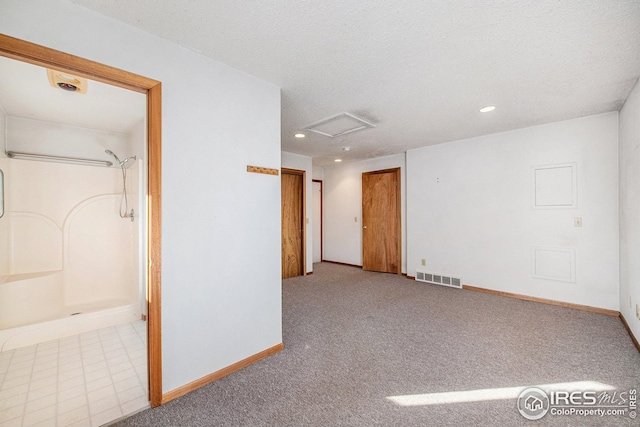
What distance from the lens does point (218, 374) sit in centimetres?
194

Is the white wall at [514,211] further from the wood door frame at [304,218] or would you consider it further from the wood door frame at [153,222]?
the wood door frame at [153,222]

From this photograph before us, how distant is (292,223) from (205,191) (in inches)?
131

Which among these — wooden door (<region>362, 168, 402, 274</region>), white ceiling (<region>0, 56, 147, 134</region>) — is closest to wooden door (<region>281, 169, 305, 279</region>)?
wooden door (<region>362, 168, 402, 274</region>)

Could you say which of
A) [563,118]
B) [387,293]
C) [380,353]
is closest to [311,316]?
[380,353]

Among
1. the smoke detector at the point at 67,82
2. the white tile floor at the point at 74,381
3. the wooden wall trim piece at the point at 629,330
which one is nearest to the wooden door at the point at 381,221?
the wooden wall trim piece at the point at 629,330

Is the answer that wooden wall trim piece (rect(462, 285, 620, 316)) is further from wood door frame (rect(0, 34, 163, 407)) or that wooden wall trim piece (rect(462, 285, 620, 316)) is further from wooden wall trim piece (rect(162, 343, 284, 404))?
wood door frame (rect(0, 34, 163, 407))

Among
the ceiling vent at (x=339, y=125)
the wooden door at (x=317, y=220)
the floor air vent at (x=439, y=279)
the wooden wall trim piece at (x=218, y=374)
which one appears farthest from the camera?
the wooden door at (x=317, y=220)

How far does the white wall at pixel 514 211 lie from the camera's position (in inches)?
122

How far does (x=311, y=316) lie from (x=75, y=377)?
213 centimetres

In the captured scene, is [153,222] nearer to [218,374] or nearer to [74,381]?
[218,374]

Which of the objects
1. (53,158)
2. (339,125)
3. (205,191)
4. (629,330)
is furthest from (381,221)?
(53,158)

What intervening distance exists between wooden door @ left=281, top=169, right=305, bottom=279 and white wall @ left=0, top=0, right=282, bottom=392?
2703 mm

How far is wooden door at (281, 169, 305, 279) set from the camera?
5.07 metres

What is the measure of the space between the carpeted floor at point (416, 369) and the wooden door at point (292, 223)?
1706 millimetres
